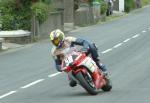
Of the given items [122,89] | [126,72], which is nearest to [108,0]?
[126,72]

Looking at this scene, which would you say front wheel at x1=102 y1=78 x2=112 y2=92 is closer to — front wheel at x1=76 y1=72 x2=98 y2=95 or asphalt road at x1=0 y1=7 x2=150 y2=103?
asphalt road at x1=0 y1=7 x2=150 y2=103

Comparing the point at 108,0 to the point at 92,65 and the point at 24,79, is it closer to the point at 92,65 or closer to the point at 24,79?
the point at 24,79

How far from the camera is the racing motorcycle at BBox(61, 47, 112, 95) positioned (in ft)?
44.3

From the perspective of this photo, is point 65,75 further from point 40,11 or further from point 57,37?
point 40,11

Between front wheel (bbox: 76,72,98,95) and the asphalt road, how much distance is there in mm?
149

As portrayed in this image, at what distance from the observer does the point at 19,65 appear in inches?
872

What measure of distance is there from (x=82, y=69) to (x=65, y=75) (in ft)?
15.7

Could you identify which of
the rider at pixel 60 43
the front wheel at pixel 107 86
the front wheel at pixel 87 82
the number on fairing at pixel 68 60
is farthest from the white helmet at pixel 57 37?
the front wheel at pixel 107 86

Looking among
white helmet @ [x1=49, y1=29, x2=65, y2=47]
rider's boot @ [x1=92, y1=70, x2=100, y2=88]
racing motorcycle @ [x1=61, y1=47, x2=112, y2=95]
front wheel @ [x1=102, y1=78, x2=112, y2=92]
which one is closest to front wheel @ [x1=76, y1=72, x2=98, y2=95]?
racing motorcycle @ [x1=61, y1=47, x2=112, y2=95]

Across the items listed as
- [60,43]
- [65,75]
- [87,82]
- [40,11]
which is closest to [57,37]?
[60,43]

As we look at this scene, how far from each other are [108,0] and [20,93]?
44.2 m

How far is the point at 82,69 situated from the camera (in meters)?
13.6

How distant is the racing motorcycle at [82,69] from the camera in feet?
44.3

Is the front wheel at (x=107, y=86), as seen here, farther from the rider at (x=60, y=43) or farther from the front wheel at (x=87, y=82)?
the rider at (x=60, y=43)
